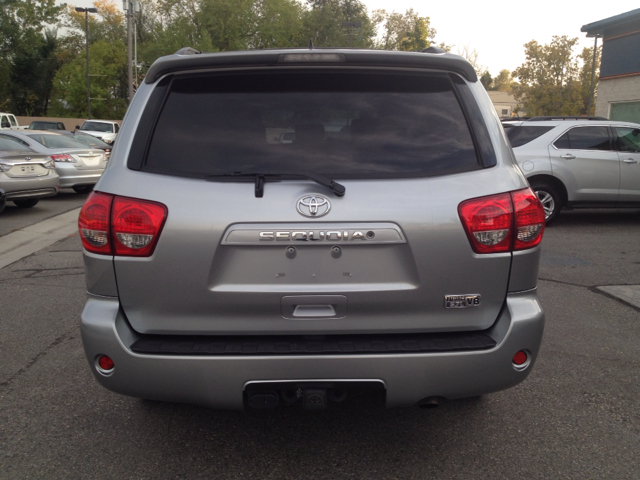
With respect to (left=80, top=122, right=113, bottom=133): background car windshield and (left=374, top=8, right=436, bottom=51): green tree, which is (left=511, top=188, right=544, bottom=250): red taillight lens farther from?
(left=374, top=8, right=436, bottom=51): green tree

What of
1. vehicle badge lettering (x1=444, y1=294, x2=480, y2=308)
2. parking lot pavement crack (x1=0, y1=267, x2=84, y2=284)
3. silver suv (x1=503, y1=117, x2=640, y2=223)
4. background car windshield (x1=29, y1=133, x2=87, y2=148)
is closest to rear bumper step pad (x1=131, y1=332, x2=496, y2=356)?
vehicle badge lettering (x1=444, y1=294, x2=480, y2=308)

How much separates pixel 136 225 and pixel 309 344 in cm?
88

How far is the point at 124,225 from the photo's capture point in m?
2.50

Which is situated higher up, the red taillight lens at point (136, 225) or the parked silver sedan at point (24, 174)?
the red taillight lens at point (136, 225)

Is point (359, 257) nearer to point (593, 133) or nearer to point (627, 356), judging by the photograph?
point (627, 356)

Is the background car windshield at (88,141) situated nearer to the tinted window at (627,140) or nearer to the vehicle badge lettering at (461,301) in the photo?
the tinted window at (627,140)

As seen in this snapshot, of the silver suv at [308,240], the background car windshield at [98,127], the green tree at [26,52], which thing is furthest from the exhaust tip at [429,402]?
the green tree at [26,52]

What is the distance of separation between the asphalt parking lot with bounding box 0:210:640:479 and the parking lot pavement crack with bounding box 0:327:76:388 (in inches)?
0.4

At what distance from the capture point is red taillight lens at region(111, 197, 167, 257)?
247 cm

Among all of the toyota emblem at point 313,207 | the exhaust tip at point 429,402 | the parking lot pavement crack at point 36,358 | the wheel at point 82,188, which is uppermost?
the toyota emblem at point 313,207

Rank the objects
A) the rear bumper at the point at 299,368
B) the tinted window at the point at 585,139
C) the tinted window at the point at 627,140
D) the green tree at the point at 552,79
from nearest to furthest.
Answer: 1. the rear bumper at the point at 299,368
2. the tinted window at the point at 585,139
3. the tinted window at the point at 627,140
4. the green tree at the point at 552,79

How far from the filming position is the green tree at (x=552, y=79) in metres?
50.1

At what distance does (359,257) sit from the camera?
8.10 feet

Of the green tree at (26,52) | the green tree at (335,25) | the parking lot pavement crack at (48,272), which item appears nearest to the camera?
the parking lot pavement crack at (48,272)
